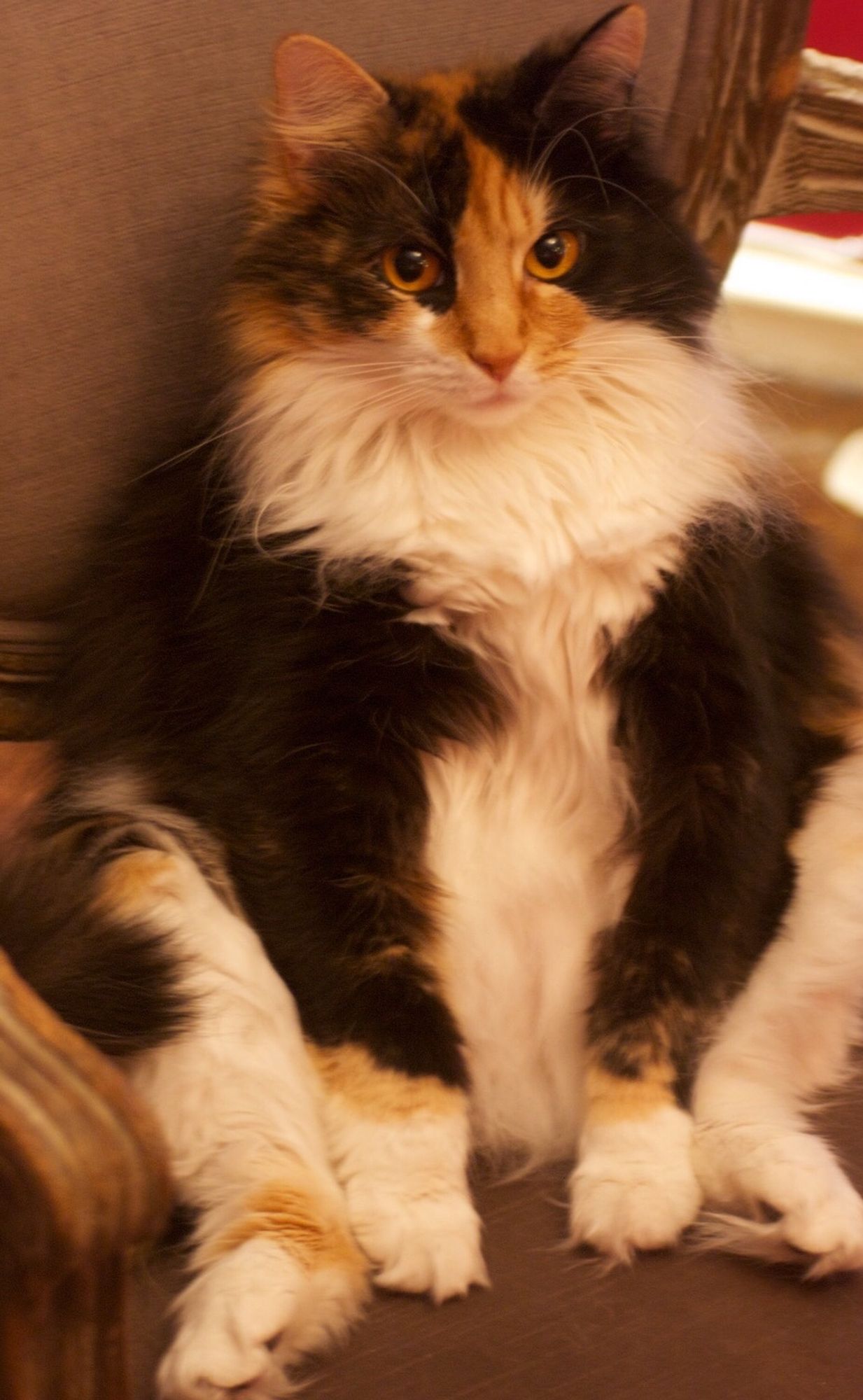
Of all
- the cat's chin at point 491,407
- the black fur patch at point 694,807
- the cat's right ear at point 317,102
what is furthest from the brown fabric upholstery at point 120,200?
the black fur patch at point 694,807

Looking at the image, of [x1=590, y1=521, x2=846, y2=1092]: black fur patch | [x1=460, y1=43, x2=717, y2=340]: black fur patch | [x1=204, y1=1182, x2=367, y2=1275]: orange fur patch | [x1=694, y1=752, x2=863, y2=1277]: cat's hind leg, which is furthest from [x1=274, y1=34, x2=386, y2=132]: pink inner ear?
[x1=204, y1=1182, x2=367, y2=1275]: orange fur patch

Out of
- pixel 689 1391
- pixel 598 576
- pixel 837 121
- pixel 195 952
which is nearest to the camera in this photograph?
pixel 689 1391

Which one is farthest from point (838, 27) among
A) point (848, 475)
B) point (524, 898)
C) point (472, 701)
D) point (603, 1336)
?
point (603, 1336)

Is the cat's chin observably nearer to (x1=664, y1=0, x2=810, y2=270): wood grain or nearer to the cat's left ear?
the cat's left ear

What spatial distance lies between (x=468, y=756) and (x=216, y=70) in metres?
0.72

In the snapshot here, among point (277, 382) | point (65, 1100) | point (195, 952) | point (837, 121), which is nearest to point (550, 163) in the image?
point (277, 382)

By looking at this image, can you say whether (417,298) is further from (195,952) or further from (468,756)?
(195,952)

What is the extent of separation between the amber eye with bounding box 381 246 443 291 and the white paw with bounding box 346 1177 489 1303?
0.79m

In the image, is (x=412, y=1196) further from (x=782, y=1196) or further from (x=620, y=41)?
(x=620, y=41)

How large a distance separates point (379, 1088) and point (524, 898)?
0.24 meters

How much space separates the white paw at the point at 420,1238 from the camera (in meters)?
1.00

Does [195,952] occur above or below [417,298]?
below

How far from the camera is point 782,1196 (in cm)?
106

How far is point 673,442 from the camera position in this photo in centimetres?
130
